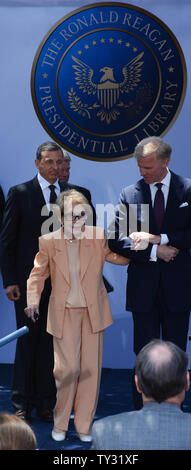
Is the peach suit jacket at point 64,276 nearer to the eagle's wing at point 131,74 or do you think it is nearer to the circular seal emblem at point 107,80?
the circular seal emblem at point 107,80

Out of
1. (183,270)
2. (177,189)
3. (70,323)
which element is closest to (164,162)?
(177,189)

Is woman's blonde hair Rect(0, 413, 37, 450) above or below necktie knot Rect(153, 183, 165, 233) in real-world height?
below

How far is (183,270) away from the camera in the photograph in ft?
14.7

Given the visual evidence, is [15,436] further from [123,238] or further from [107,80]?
[107,80]

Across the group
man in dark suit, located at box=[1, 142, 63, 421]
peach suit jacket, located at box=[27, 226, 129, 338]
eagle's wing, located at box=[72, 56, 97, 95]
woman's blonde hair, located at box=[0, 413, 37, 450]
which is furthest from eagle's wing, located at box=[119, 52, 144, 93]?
woman's blonde hair, located at box=[0, 413, 37, 450]

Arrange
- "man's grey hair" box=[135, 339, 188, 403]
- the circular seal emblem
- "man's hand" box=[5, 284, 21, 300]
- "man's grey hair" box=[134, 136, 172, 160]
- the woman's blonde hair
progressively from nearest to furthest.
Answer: the woman's blonde hair < "man's grey hair" box=[135, 339, 188, 403] < "man's grey hair" box=[134, 136, 172, 160] < "man's hand" box=[5, 284, 21, 300] < the circular seal emblem

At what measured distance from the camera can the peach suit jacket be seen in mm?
4488

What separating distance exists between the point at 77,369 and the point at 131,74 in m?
2.89

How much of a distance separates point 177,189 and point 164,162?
7.6 inches

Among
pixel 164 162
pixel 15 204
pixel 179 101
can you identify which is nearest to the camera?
pixel 164 162

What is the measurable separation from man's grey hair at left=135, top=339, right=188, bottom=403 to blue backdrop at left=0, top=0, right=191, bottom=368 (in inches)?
165

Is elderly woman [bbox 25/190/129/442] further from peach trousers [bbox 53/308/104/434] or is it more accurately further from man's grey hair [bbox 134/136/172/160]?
man's grey hair [bbox 134/136/172/160]
